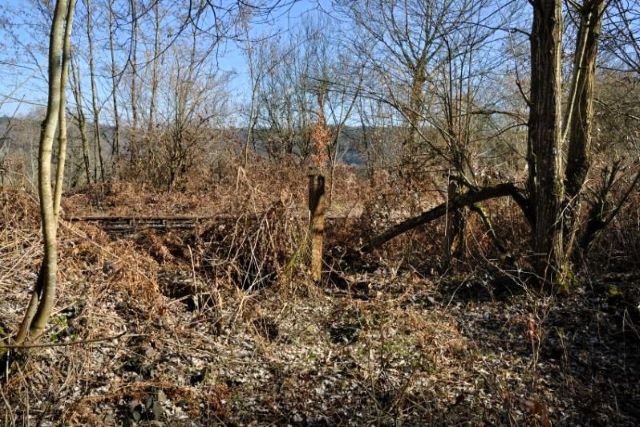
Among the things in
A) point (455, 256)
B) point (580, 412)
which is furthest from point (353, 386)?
point (455, 256)

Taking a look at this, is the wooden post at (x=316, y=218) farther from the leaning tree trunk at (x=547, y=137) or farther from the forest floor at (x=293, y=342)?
the leaning tree trunk at (x=547, y=137)

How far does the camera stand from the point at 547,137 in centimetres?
630

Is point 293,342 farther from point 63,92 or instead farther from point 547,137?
point 547,137

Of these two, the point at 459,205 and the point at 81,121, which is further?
the point at 81,121

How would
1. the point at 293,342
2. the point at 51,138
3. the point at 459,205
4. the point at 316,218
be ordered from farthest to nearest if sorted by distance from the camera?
the point at 459,205
the point at 316,218
the point at 293,342
the point at 51,138

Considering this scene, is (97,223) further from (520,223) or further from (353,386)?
(520,223)

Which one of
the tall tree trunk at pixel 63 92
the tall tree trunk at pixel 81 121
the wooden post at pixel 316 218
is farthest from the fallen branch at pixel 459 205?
the tall tree trunk at pixel 81 121

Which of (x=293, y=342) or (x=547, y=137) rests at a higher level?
(x=547, y=137)

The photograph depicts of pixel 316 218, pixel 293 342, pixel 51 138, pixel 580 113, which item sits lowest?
pixel 293 342

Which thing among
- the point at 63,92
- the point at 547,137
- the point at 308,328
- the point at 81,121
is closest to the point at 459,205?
the point at 547,137

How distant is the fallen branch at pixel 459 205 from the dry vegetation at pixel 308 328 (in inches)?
11.7

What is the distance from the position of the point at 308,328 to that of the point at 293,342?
342 millimetres

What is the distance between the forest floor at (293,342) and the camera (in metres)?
4.30

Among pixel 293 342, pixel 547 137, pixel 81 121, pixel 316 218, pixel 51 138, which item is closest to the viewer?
pixel 51 138
